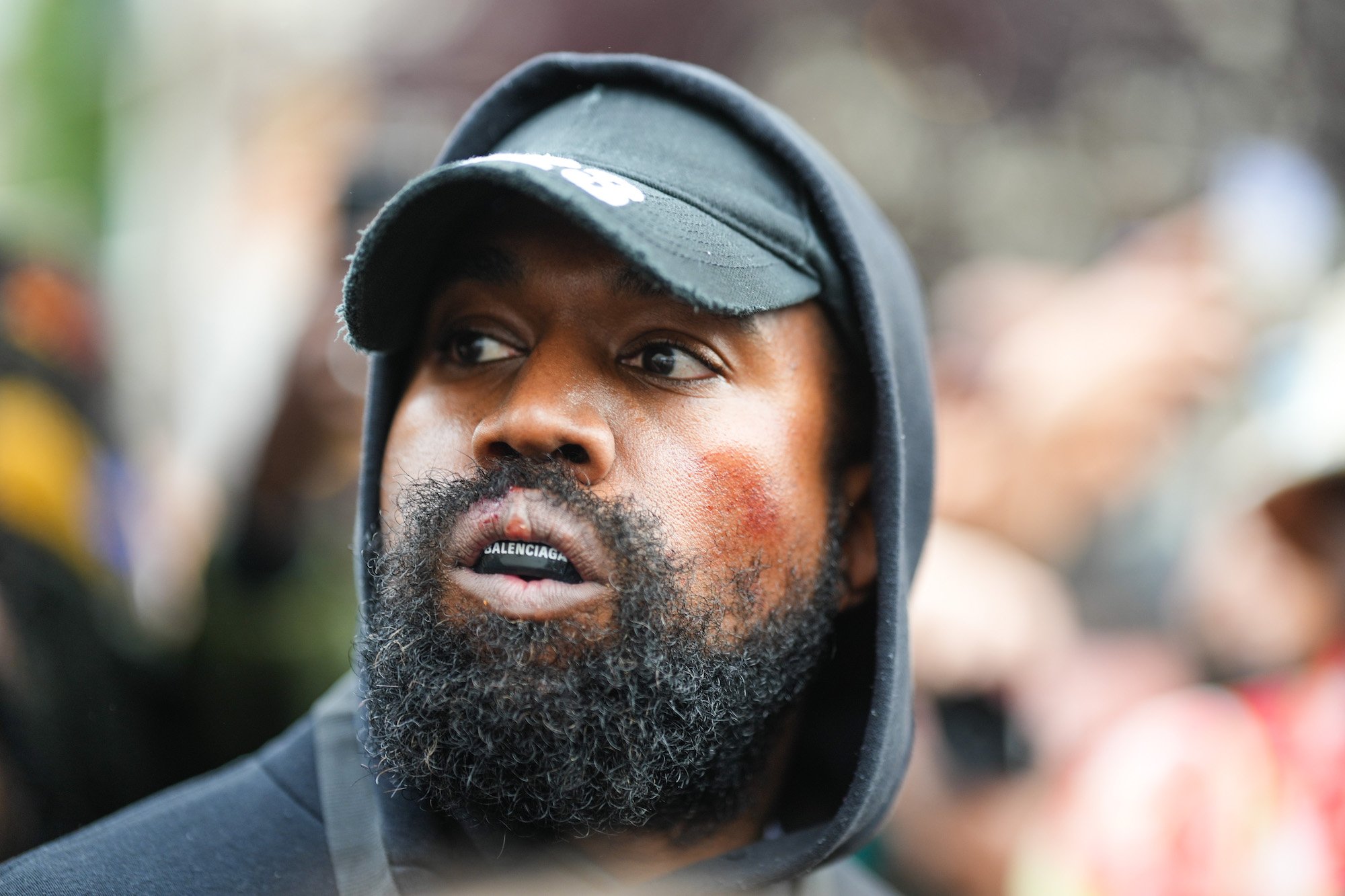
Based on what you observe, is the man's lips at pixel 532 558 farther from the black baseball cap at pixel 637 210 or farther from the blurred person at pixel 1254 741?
the blurred person at pixel 1254 741

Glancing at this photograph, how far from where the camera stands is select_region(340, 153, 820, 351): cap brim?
4.87 feet

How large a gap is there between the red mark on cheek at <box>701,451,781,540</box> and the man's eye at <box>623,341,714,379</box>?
146 mm

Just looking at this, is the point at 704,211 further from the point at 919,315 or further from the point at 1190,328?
the point at 1190,328

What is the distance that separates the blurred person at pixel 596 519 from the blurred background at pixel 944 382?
3.59 ft

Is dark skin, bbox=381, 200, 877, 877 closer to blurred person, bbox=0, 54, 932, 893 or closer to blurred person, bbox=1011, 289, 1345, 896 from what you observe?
blurred person, bbox=0, 54, 932, 893

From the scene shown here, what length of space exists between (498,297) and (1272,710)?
2.48 m

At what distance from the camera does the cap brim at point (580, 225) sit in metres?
1.49

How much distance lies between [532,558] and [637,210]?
532 mm

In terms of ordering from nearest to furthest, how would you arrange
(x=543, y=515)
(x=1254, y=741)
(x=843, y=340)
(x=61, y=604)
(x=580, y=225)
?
(x=580, y=225) → (x=543, y=515) → (x=843, y=340) → (x=61, y=604) → (x=1254, y=741)

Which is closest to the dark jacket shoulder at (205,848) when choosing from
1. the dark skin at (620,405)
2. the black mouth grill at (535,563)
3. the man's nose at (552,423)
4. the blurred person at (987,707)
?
the dark skin at (620,405)

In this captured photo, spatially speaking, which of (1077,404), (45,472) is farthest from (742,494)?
(1077,404)

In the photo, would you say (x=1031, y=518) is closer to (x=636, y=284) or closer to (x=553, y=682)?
(x=636, y=284)

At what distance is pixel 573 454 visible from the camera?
163 cm

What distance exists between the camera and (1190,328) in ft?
13.0
